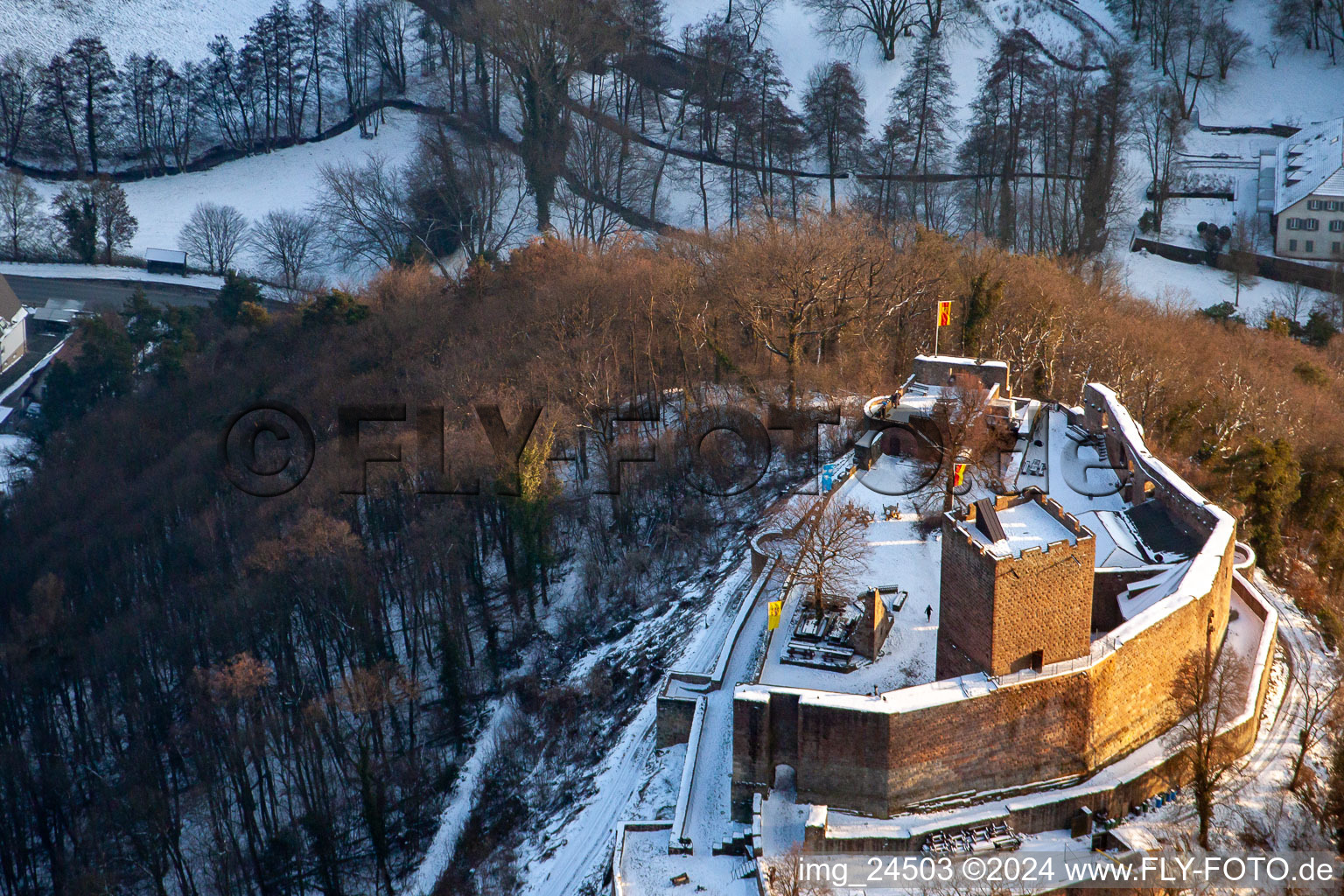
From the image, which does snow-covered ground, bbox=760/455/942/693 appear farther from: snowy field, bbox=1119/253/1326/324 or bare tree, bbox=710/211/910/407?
snowy field, bbox=1119/253/1326/324

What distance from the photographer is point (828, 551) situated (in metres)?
30.4

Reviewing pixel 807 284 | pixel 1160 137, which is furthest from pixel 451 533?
pixel 1160 137

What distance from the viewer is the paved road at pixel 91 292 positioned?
2729 inches

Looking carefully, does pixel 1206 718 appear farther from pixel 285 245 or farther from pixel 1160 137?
pixel 285 245

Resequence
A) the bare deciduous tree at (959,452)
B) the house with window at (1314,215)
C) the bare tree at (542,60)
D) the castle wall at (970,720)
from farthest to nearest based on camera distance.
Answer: the bare tree at (542,60), the house with window at (1314,215), the bare deciduous tree at (959,452), the castle wall at (970,720)

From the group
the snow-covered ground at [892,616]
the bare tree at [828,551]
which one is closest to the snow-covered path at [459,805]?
the bare tree at [828,551]

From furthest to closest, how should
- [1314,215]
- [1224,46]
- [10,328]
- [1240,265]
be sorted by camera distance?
[1224,46] → [10,328] → [1314,215] → [1240,265]

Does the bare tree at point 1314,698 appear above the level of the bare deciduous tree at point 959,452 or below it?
below

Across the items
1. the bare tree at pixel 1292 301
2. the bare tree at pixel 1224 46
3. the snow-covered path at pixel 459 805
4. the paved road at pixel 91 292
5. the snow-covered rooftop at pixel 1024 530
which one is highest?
the bare tree at pixel 1224 46

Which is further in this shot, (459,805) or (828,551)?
(459,805)

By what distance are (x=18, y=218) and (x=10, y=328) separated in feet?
41.6

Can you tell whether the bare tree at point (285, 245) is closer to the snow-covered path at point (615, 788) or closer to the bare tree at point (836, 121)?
the bare tree at point (836, 121)

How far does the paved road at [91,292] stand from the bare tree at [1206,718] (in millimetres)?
58120

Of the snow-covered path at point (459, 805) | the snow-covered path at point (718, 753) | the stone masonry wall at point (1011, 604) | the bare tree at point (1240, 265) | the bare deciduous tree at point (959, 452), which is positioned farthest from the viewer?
the bare tree at point (1240, 265)
